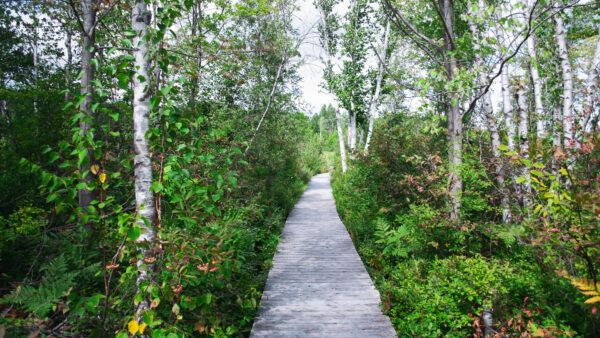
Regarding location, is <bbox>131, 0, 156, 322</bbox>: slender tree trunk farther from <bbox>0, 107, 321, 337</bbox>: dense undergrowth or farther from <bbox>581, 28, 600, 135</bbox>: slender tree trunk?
<bbox>581, 28, 600, 135</bbox>: slender tree trunk

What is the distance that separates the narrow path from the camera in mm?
3160

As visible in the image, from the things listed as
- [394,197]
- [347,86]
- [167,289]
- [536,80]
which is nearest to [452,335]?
[167,289]

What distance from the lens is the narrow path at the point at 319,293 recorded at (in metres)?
3.16

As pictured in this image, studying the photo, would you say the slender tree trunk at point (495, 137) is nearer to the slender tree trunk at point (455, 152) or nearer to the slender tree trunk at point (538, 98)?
the slender tree trunk at point (455, 152)

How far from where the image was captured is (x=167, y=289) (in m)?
A: 1.83

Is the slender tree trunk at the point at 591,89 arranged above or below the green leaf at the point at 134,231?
above

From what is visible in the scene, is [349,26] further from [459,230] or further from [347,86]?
[459,230]

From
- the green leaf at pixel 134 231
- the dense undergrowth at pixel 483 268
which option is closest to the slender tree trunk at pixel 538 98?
the dense undergrowth at pixel 483 268

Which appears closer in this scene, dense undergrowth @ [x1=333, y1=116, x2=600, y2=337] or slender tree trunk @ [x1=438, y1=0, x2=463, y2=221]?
dense undergrowth @ [x1=333, y1=116, x2=600, y2=337]

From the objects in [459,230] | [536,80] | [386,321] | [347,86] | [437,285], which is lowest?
[386,321]

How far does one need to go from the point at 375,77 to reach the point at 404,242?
9.78m

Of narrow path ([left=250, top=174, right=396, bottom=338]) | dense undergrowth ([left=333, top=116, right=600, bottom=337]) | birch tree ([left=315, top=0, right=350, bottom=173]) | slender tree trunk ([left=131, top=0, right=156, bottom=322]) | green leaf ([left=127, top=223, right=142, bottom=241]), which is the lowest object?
narrow path ([left=250, top=174, right=396, bottom=338])

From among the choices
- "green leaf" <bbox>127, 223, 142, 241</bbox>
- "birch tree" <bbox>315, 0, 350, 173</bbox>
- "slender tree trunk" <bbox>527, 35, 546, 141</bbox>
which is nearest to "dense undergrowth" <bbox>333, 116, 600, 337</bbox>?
"slender tree trunk" <bbox>527, 35, 546, 141</bbox>

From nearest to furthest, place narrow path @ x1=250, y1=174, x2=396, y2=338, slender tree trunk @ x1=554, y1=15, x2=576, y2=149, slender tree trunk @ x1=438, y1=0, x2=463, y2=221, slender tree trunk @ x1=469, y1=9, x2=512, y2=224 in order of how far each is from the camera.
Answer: narrow path @ x1=250, y1=174, x2=396, y2=338
slender tree trunk @ x1=469, y1=9, x2=512, y2=224
slender tree trunk @ x1=438, y1=0, x2=463, y2=221
slender tree trunk @ x1=554, y1=15, x2=576, y2=149
